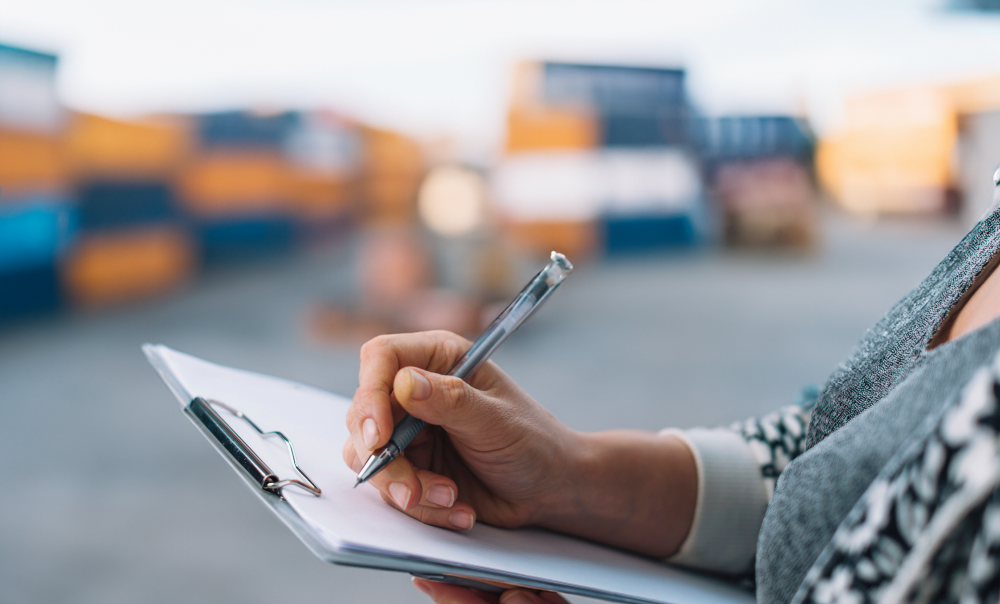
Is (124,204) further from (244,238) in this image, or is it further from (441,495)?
(441,495)

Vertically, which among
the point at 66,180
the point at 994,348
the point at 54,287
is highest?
the point at 66,180

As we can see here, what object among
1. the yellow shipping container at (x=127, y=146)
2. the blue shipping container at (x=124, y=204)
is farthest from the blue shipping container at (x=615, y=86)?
the blue shipping container at (x=124, y=204)

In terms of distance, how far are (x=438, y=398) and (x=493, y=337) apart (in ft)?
0.18

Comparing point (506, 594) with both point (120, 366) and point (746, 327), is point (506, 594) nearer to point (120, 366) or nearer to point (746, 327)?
point (120, 366)

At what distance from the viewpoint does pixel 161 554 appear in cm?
149

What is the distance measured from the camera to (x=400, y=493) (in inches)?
16.5

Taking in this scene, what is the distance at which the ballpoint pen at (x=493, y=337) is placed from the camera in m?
0.41

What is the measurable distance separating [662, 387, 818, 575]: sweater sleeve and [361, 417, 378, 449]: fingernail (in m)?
0.27

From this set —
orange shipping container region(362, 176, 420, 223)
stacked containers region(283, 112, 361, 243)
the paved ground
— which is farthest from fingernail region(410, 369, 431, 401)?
orange shipping container region(362, 176, 420, 223)

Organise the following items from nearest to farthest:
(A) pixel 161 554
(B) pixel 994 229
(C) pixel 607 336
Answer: (B) pixel 994 229
(A) pixel 161 554
(C) pixel 607 336

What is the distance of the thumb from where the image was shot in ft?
1.30

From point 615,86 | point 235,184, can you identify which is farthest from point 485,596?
point 615,86

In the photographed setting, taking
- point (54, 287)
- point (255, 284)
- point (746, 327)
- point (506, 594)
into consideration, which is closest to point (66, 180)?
point (54, 287)

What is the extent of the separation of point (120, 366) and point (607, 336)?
2186mm
